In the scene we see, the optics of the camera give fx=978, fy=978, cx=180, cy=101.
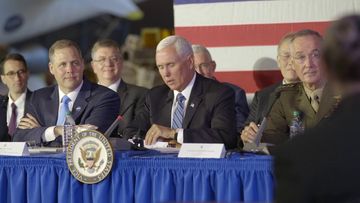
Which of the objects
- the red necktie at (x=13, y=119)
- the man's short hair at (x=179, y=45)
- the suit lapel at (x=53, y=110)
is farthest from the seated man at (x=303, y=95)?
the red necktie at (x=13, y=119)

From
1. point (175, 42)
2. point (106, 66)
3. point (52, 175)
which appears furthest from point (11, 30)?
point (52, 175)

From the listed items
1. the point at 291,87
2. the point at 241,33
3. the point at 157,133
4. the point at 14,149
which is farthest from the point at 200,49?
the point at 14,149

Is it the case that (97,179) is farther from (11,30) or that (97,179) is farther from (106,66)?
(11,30)

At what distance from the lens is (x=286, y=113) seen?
5.23 meters

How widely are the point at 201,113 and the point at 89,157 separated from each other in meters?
0.96

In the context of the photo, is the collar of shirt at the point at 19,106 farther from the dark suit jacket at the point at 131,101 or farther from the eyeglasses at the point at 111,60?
the dark suit jacket at the point at 131,101

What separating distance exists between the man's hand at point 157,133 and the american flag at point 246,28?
73.9 inches

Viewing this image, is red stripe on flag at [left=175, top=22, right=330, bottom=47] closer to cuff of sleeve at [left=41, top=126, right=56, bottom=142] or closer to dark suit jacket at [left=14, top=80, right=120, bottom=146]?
dark suit jacket at [left=14, top=80, right=120, bottom=146]

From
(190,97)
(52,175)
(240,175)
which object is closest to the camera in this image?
(240,175)

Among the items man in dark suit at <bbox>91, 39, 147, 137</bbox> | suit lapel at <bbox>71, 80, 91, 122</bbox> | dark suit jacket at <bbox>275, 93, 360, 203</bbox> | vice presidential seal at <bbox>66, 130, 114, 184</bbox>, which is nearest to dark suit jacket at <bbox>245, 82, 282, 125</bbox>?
man in dark suit at <bbox>91, 39, 147, 137</bbox>

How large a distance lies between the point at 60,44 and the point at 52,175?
120 cm

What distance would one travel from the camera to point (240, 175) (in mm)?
4410

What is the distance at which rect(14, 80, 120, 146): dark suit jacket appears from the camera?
5.55 meters

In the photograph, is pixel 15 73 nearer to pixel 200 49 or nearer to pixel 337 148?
pixel 200 49
